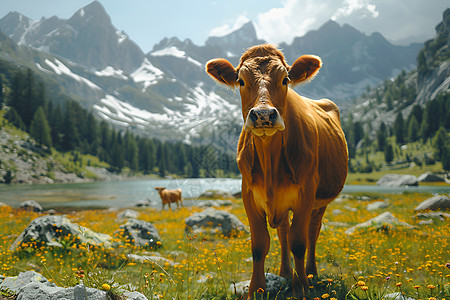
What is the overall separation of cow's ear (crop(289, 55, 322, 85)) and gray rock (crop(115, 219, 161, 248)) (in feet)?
23.6

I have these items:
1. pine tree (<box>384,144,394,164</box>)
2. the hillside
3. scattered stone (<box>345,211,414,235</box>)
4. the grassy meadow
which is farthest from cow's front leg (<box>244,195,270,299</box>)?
pine tree (<box>384,144,394,164</box>)

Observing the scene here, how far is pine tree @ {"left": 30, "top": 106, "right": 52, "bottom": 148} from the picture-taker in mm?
80438

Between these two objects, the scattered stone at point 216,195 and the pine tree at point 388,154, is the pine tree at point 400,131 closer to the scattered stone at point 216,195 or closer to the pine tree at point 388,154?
the pine tree at point 388,154

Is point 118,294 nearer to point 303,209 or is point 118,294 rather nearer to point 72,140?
point 303,209

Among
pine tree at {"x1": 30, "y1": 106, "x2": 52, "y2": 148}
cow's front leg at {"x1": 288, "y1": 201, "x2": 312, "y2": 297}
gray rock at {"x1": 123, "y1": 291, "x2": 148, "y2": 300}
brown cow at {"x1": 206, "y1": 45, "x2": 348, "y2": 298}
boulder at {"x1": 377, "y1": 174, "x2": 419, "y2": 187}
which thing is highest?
pine tree at {"x1": 30, "y1": 106, "x2": 52, "y2": 148}

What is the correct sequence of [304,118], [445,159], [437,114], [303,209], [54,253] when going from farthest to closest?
[437,114] < [445,159] < [54,253] < [304,118] < [303,209]

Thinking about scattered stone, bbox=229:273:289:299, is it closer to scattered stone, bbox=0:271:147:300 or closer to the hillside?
scattered stone, bbox=0:271:147:300

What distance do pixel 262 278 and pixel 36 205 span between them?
25.5 m

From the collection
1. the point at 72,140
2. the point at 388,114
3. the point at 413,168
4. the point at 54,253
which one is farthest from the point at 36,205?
the point at 388,114

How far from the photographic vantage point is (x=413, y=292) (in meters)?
4.21

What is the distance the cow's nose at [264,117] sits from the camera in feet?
10.3

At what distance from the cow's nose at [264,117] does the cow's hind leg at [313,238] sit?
347 centimetres

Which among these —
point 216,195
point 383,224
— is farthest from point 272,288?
point 216,195

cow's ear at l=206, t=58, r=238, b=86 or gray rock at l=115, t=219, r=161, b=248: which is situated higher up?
cow's ear at l=206, t=58, r=238, b=86
